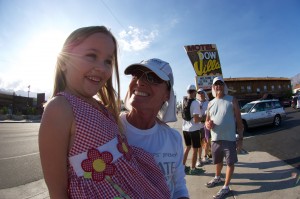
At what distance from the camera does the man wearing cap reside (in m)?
1.70

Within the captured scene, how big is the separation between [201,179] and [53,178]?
4.48m

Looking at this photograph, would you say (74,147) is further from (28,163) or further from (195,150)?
(28,163)

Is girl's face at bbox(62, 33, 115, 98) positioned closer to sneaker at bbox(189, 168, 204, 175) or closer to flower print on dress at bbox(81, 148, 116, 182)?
flower print on dress at bbox(81, 148, 116, 182)

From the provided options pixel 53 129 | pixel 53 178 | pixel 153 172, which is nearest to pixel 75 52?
pixel 53 129

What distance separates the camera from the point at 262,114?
14039 mm

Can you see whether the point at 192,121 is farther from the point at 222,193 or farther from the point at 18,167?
the point at 18,167

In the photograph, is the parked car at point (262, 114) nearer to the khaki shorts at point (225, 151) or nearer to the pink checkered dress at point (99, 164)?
the khaki shorts at point (225, 151)


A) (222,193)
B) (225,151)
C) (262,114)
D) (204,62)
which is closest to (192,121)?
(225,151)

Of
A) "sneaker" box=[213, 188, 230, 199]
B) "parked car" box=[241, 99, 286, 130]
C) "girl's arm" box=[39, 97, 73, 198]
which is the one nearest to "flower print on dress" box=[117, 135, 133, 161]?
"girl's arm" box=[39, 97, 73, 198]

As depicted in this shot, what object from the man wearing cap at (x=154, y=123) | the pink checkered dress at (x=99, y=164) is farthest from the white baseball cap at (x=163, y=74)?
the pink checkered dress at (x=99, y=164)

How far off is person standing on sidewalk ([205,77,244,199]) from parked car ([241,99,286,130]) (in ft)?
32.1

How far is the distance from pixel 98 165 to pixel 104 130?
0.59ft

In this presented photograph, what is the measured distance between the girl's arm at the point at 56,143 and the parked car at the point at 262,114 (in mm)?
13879

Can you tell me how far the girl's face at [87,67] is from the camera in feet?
4.28
